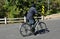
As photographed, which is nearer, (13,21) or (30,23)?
(30,23)

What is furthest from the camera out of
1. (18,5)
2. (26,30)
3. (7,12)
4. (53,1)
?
(53,1)

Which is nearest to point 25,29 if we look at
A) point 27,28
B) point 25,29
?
point 25,29

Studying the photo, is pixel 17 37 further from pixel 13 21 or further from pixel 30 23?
pixel 13 21

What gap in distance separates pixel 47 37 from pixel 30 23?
133 cm

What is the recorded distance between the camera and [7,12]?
1111 inches

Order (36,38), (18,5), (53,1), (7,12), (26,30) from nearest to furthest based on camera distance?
(36,38)
(26,30)
(18,5)
(7,12)
(53,1)

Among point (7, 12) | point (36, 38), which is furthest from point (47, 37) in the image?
point (7, 12)

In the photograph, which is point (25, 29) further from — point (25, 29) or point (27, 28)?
point (27, 28)

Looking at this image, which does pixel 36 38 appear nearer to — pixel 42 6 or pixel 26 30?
pixel 26 30

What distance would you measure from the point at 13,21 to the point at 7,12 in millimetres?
5353

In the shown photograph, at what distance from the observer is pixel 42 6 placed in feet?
91.3

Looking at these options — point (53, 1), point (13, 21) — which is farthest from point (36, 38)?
point (53, 1)

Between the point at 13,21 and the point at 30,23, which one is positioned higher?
the point at 30,23

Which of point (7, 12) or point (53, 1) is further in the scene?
point (53, 1)
